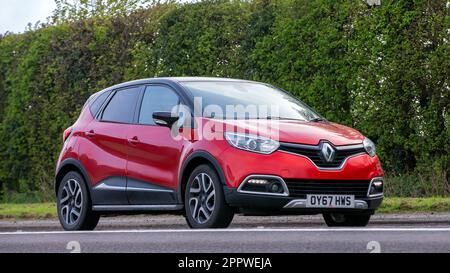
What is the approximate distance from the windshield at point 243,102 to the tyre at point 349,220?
1089 millimetres

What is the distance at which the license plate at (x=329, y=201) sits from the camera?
10812 millimetres

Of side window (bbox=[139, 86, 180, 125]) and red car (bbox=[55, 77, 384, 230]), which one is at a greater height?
side window (bbox=[139, 86, 180, 125])

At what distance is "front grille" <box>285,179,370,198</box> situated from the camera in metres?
10.8

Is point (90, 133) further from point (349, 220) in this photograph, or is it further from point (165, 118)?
point (349, 220)

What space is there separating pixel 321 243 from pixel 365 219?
333cm

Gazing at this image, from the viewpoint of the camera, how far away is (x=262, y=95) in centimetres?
1235

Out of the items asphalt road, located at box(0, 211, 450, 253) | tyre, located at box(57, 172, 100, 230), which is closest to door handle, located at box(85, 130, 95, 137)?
tyre, located at box(57, 172, 100, 230)

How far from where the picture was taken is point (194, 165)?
37.1ft

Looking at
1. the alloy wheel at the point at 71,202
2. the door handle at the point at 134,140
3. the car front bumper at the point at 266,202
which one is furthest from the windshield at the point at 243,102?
the alloy wheel at the point at 71,202

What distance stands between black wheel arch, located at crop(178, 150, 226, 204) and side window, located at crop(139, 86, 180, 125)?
2.96ft

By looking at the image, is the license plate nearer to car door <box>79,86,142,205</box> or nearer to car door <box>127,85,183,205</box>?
car door <box>127,85,183,205</box>

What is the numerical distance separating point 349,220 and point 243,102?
167 cm
